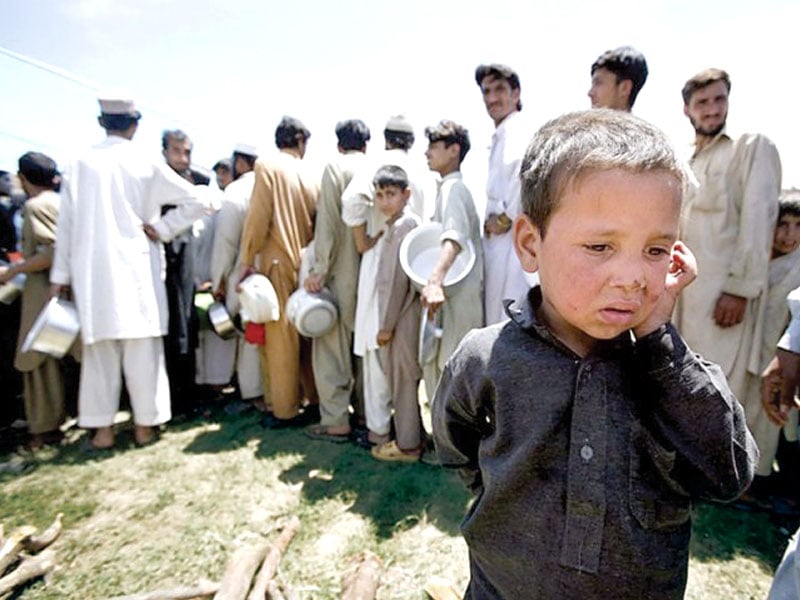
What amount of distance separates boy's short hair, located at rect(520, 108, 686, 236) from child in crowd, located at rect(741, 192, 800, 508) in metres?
2.48

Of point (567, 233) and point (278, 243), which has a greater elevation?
point (567, 233)

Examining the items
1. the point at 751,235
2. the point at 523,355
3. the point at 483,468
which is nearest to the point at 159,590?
the point at 483,468

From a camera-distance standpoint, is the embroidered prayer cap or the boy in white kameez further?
the embroidered prayer cap

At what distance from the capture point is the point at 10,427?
4.18m

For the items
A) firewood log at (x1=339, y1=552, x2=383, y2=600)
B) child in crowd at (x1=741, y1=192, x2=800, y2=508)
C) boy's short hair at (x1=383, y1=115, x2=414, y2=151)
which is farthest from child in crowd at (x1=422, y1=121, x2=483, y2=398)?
child in crowd at (x1=741, y1=192, x2=800, y2=508)

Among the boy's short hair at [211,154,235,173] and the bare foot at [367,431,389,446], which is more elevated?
the boy's short hair at [211,154,235,173]

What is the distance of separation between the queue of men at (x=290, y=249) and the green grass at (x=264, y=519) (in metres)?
0.50

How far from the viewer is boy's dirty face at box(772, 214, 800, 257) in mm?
2830

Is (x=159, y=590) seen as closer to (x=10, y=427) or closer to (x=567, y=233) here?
(x=567, y=233)

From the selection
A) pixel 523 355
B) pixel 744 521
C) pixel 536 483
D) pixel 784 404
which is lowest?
pixel 744 521

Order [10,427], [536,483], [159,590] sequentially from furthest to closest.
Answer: [10,427]
[159,590]
[536,483]

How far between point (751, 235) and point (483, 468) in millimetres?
2400

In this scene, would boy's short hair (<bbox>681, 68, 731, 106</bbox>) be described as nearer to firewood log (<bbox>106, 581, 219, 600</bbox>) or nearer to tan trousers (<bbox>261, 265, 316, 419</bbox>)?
tan trousers (<bbox>261, 265, 316, 419</bbox>)

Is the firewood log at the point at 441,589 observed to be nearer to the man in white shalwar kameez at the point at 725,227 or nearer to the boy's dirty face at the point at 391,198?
the man in white shalwar kameez at the point at 725,227
